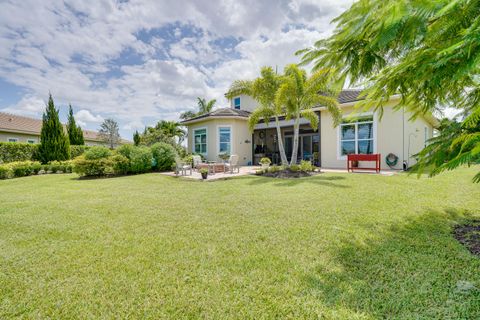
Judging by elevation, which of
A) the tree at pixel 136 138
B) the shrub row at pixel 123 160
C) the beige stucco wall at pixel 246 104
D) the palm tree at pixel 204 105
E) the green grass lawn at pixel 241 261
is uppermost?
the palm tree at pixel 204 105

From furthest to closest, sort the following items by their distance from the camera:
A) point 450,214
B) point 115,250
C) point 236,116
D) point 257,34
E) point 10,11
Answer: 1. point 236,116
2. point 257,34
3. point 10,11
4. point 450,214
5. point 115,250

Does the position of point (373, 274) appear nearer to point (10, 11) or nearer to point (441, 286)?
point (441, 286)

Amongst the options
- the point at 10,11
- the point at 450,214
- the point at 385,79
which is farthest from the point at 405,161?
the point at 10,11

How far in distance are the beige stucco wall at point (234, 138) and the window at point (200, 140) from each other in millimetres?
606

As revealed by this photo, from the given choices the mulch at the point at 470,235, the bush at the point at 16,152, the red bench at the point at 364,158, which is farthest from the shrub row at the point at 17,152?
the mulch at the point at 470,235

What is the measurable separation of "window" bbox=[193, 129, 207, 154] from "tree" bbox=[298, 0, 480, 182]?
61.4 ft

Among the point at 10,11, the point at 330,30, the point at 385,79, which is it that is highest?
the point at 10,11

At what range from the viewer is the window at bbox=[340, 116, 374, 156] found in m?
15.1

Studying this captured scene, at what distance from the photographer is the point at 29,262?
3469 millimetres

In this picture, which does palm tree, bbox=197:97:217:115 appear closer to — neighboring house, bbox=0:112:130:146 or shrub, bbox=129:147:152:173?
neighboring house, bbox=0:112:130:146

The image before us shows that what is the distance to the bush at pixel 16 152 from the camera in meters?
17.9

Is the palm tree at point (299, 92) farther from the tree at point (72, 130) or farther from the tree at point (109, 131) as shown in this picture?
the tree at point (109, 131)

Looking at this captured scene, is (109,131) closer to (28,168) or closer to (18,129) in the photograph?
(18,129)

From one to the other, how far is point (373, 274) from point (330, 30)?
3.43 metres
